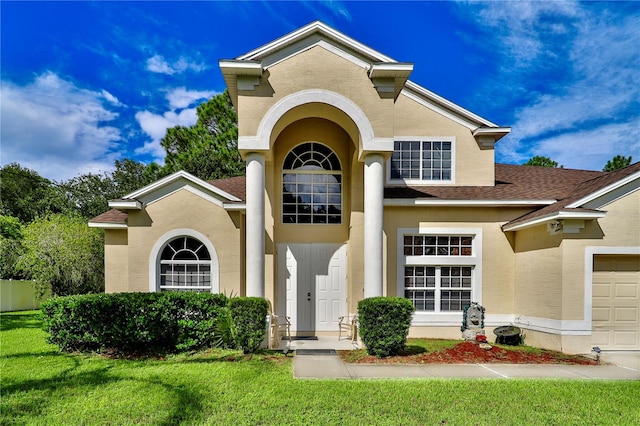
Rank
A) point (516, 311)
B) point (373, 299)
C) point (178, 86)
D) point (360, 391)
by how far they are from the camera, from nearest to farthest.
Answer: point (360, 391)
point (373, 299)
point (516, 311)
point (178, 86)

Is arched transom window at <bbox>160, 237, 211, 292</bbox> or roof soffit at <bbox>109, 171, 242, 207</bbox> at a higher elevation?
roof soffit at <bbox>109, 171, 242, 207</bbox>

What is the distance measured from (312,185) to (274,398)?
7319 millimetres

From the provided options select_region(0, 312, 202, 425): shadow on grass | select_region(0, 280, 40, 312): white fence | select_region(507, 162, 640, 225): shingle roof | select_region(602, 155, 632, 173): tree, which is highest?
select_region(602, 155, 632, 173): tree

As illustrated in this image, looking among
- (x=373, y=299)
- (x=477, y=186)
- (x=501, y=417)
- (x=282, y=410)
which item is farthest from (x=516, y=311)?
(x=282, y=410)

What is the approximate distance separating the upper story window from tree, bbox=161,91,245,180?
17624mm

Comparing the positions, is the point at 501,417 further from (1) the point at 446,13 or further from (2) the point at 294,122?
(1) the point at 446,13

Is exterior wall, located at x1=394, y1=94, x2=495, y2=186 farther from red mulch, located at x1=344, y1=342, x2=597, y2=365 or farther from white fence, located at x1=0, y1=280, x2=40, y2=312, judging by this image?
white fence, located at x1=0, y1=280, x2=40, y2=312

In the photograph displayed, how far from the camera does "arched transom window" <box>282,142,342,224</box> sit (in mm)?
12094

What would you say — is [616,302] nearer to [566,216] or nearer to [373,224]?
[566,216]

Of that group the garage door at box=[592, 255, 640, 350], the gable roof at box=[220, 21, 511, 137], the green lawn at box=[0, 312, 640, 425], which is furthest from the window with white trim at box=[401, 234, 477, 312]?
the gable roof at box=[220, 21, 511, 137]

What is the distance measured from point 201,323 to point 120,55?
12521mm

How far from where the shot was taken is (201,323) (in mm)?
9062

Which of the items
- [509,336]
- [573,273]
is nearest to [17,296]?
[509,336]

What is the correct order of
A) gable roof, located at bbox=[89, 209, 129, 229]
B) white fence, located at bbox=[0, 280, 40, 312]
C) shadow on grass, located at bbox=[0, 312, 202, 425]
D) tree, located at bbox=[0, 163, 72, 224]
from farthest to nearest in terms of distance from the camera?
1. tree, located at bbox=[0, 163, 72, 224]
2. white fence, located at bbox=[0, 280, 40, 312]
3. gable roof, located at bbox=[89, 209, 129, 229]
4. shadow on grass, located at bbox=[0, 312, 202, 425]
